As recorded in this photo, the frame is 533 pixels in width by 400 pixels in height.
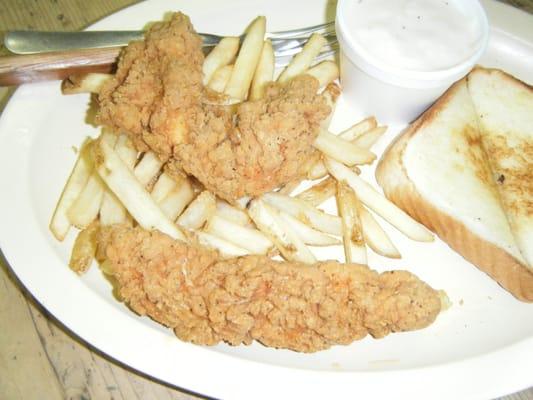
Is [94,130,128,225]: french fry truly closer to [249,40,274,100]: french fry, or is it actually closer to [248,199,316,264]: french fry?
[248,199,316,264]: french fry

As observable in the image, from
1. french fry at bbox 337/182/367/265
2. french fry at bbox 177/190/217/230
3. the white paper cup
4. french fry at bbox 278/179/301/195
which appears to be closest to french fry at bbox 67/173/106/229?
french fry at bbox 177/190/217/230

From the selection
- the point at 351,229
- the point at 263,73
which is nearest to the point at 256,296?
the point at 351,229

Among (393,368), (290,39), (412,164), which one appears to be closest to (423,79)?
(412,164)

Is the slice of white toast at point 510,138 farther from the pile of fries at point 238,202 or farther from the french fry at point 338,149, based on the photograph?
the french fry at point 338,149

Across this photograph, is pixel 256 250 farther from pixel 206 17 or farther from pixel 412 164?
pixel 206 17

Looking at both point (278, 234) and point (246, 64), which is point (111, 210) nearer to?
point (278, 234)

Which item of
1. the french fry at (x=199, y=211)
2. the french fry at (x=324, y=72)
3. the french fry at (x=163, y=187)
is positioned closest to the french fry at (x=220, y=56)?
the french fry at (x=324, y=72)
